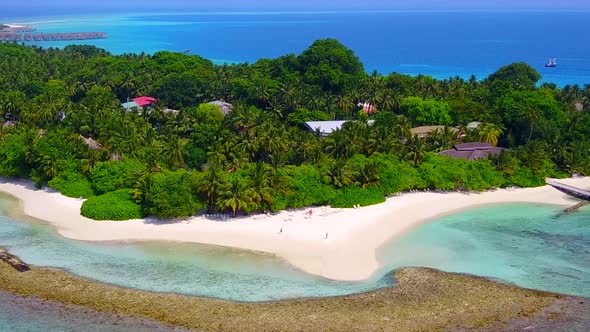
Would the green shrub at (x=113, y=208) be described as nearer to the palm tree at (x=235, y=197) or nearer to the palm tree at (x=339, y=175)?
the palm tree at (x=235, y=197)

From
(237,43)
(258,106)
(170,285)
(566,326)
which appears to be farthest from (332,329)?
(237,43)

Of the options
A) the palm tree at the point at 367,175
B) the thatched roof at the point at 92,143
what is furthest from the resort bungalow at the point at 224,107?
the palm tree at the point at 367,175

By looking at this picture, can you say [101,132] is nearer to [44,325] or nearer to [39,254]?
[39,254]

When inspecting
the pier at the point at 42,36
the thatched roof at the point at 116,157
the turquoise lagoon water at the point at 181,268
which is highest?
the pier at the point at 42,36

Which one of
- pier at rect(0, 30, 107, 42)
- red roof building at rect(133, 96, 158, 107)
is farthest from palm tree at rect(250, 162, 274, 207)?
pier at rect(0, 30, 107, 42)

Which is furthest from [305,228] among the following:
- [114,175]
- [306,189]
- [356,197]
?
[114,175]

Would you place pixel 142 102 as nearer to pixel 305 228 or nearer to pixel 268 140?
pixel 268 140
